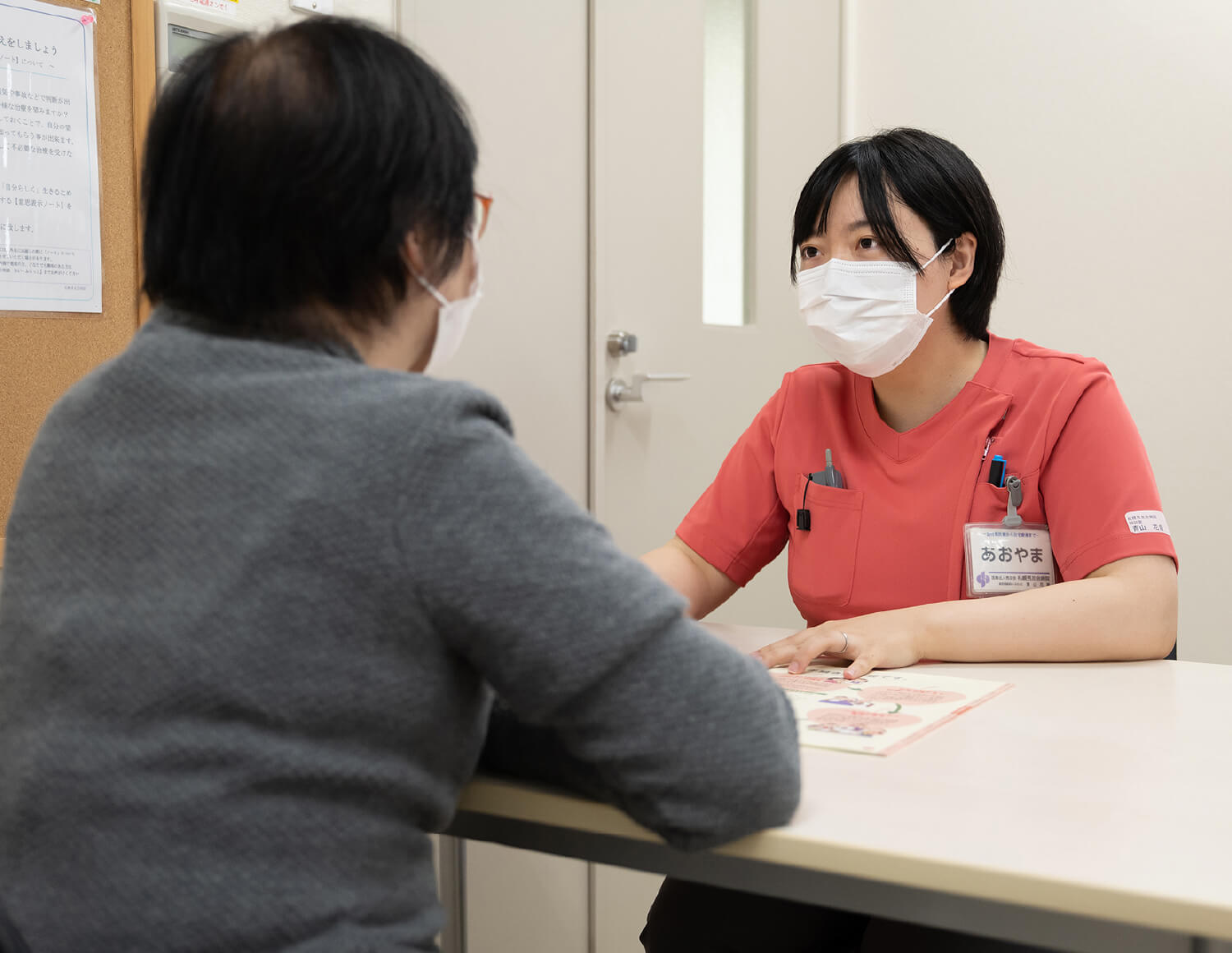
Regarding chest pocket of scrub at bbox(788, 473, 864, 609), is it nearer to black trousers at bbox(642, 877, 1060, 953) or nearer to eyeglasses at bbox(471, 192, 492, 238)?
black trousers at bbox(642, 877, 1060, 953)

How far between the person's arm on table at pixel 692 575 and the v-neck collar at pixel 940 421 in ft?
1.00

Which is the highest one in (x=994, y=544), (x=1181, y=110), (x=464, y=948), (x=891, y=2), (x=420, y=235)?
(x=891, y=2)

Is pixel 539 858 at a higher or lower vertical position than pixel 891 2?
lower

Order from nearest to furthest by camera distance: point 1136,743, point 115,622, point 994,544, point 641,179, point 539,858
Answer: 1. point 115,622
2. point 1136,743
3. point 994,544
4. point 539,858
5. point 641,179

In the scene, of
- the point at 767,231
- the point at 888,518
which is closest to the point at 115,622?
the point at 888,518

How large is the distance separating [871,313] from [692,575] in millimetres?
451

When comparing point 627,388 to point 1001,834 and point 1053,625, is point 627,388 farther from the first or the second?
point 1001,834

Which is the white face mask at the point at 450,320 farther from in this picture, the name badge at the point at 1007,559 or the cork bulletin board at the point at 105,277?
the name badge at the point at 1007,559

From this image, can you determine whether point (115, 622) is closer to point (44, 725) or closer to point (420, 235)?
point (44, 725)

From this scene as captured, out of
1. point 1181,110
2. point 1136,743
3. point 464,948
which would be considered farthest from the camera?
point 1181,110

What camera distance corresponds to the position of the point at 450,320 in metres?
0.77

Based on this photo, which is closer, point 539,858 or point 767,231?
point 539,858

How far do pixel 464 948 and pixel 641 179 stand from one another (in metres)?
1.54

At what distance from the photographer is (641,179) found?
2316mm
